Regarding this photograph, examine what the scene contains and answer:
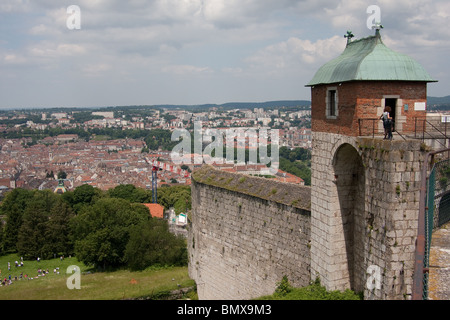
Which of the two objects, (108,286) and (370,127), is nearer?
(370,127)

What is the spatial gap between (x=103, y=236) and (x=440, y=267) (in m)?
25.6

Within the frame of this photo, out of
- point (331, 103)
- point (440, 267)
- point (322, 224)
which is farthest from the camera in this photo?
point (322, 224)

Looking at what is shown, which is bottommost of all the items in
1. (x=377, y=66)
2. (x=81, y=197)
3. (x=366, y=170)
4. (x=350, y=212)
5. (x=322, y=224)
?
(x=81, y=197)

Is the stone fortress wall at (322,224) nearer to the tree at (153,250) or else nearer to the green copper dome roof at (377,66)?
the green copper dome roof at (377,66)

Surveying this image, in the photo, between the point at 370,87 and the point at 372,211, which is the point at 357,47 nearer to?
the point at 370,87

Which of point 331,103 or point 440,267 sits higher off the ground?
point 331,103

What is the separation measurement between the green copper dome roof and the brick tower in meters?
0.02

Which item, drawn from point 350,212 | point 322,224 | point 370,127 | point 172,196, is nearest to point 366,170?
point 370,127

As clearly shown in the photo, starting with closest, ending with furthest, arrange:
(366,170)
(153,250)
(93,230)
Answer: (366,170)
(153,250)
(93,230)

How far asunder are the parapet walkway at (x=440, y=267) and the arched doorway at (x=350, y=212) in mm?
1627

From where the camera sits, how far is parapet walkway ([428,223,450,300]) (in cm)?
842

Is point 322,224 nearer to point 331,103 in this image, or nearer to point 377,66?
point 331,103

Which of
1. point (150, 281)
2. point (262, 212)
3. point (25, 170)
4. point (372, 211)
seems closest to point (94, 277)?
point (150, 281)

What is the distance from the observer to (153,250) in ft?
95.9
